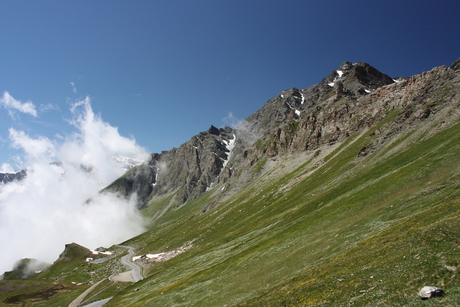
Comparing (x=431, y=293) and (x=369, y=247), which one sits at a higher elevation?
(x=431, y=293)

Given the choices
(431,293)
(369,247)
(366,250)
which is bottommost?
(369,247)

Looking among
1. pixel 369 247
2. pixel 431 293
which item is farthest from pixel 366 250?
pixel 431 293

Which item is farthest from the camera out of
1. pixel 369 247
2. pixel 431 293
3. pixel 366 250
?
pixel 369 247

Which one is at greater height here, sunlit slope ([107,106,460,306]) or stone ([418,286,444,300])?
stone ([418,286,444,300])

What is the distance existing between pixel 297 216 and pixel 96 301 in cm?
7071

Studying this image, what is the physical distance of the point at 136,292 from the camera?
7500cm

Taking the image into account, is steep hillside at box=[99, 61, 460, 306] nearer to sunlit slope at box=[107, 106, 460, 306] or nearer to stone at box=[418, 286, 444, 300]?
sunlit slope at box=[107, 106, 460, 306]

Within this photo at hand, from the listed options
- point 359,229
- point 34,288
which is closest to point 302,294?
point 359,229

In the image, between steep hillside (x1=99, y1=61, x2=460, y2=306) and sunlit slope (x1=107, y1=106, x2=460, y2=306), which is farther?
sunlit slope (x1=107, y1=106, x2=460, y2=306)

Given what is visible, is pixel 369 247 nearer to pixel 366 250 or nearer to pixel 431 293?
pixel 366 250

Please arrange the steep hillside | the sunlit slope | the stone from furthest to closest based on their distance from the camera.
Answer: the sunlit slope < the steep hillside < the stone

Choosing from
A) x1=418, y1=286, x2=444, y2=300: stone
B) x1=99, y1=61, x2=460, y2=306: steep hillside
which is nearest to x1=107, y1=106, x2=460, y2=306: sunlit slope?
x1=99, y1=61, x2=460, y2=306: steep hillside

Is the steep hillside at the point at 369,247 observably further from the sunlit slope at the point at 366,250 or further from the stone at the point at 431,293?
the stone at the point at 431,293

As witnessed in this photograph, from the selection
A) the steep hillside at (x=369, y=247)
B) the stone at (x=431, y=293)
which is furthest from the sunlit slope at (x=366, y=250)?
the stone at (x=431, y=293)
